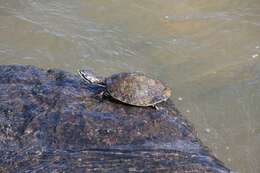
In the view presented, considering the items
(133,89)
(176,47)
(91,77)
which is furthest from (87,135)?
(176,47)

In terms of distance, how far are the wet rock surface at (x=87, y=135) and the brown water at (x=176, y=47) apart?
7.66ft

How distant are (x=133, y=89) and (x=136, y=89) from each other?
40 millimetres

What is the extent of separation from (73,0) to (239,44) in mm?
3672

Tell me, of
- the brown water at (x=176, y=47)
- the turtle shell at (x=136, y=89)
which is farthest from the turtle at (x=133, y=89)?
the brown water at (x=176, y=47)

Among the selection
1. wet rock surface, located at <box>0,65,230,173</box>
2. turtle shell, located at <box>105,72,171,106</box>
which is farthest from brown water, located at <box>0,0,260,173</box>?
wet rock surface, located at <box>0,65,230,173</box>

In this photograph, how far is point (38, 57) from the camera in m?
8.71

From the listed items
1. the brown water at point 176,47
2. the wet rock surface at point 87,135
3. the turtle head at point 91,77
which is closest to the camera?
the wet rock surface at point 87,135

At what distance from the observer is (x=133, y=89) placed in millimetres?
4918

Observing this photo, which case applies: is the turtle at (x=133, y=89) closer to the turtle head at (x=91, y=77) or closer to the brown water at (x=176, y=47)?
the turtle head at (x=91, y=77)

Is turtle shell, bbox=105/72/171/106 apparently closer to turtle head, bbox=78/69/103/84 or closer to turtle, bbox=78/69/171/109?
turtle, bbox=78/69/171/109

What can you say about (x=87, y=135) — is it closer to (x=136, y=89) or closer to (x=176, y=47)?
(x=136, y=89)

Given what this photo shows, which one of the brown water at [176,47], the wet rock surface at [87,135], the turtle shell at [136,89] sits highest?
the brown water at [176,47]

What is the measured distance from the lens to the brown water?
24.1 feet

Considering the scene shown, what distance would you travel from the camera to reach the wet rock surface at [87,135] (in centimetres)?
410
